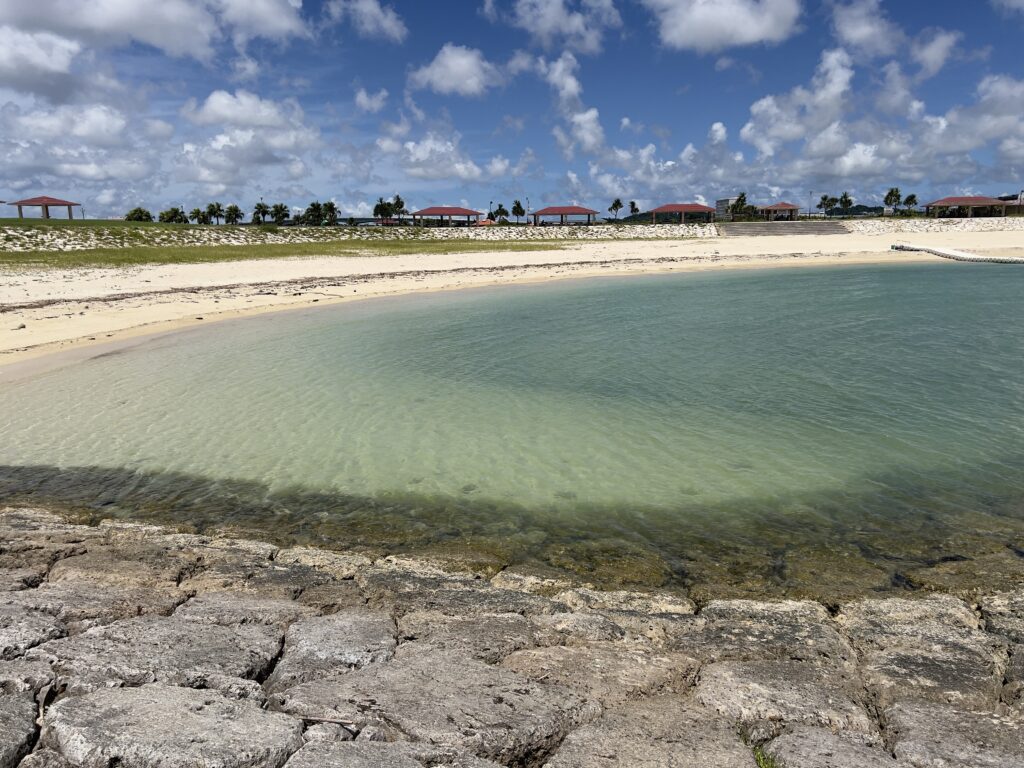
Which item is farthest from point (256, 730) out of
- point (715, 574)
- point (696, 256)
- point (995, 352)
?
point (696, 256)

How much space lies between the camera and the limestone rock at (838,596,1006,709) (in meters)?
4.66

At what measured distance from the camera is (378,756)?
148 inches

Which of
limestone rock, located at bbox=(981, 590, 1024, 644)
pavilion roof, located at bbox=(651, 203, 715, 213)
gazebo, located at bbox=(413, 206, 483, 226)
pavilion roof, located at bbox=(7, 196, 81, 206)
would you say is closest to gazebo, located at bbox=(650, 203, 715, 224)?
pavilion roof, located at bbox=(651, 203, 715, 213)

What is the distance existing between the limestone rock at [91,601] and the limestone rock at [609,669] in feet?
10.2

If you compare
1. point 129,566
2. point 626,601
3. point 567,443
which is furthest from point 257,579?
point 567,443

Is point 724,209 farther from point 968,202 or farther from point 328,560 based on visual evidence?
point 328,560

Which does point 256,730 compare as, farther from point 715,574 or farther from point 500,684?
point 715,574

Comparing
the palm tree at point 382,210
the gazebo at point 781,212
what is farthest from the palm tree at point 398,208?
the gazebo at point 781,212

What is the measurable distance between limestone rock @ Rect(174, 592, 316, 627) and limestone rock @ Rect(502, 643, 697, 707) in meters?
1.96

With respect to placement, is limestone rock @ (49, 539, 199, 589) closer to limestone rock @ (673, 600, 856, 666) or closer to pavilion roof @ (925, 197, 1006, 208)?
limestone rock @ (673, 600, 856, 666)

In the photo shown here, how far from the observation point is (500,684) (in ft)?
15.0

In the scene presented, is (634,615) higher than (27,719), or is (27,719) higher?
(27,719)

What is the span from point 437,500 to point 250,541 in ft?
7.94

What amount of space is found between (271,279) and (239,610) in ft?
110
